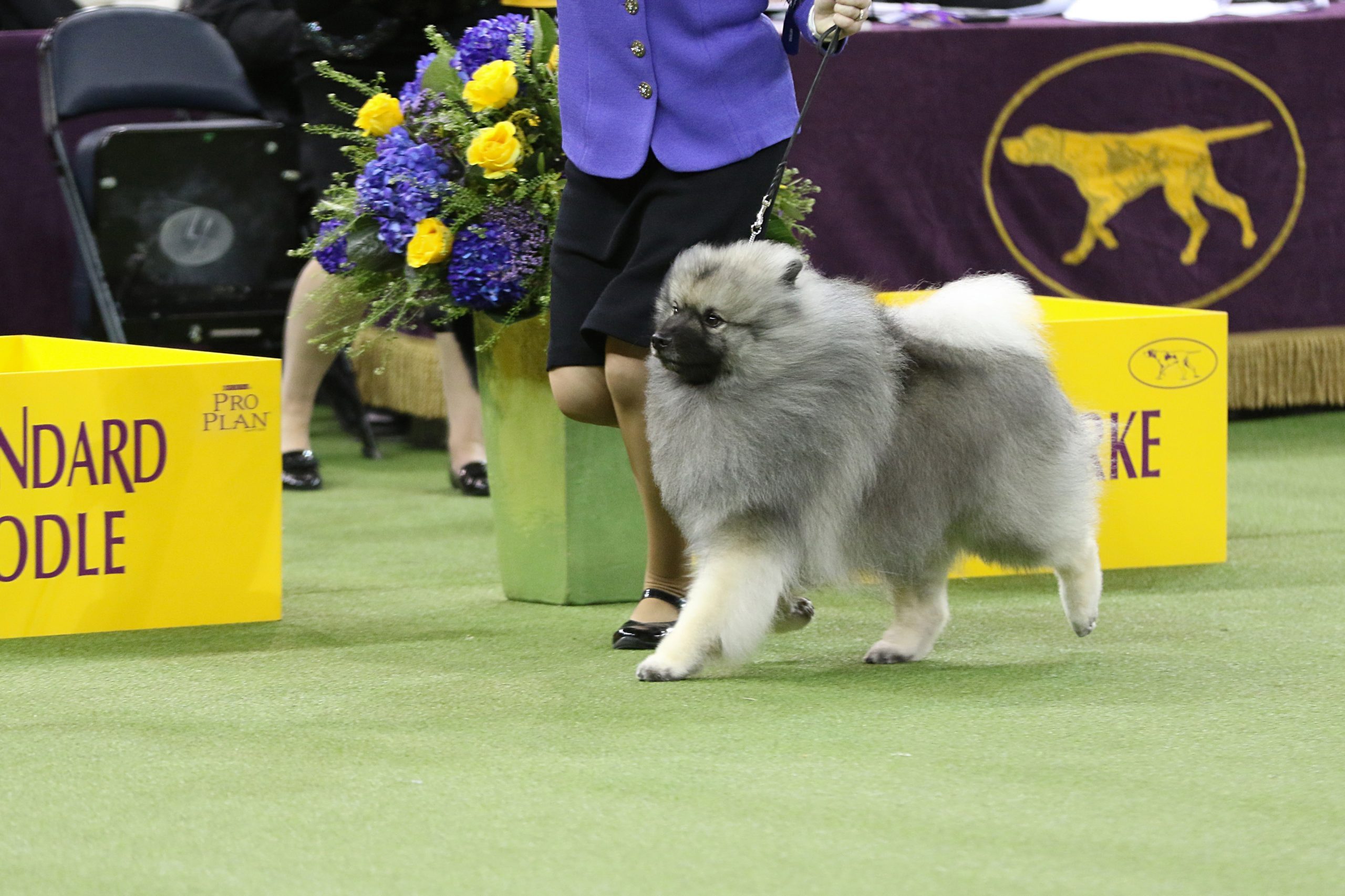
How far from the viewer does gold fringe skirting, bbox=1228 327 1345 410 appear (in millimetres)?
5016

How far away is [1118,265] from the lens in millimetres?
4934

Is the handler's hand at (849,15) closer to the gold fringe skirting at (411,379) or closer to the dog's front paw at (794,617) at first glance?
the dog's front paw at (794,617)

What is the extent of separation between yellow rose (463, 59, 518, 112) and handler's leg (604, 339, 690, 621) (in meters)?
0.53

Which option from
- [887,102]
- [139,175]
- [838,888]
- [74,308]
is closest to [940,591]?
[838,888]

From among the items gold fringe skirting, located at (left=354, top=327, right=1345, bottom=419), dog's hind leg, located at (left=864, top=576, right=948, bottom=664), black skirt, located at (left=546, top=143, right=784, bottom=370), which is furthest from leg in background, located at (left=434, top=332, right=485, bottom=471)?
dog's hind leg, located at (left=864, top=576, right=948, bottom=664)

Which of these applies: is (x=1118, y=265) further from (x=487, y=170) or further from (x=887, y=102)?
(x=487, y=170)

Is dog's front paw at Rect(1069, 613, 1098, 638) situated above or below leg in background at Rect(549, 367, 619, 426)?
below

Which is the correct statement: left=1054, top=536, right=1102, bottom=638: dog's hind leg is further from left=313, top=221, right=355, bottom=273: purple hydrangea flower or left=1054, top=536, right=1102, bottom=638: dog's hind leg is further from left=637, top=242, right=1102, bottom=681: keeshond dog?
left=313, top=221, right=355, bottom=273: purple hydrangea flower

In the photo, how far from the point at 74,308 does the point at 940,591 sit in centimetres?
325

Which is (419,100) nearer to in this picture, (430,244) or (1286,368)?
(430,244)

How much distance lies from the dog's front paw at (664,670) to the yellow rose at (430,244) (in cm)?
82

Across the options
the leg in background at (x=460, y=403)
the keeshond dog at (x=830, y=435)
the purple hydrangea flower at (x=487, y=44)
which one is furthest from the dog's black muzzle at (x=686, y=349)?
the leg in background at (x=460, y=403)

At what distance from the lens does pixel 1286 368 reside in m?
5.06

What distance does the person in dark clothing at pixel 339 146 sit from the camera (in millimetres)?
4113
